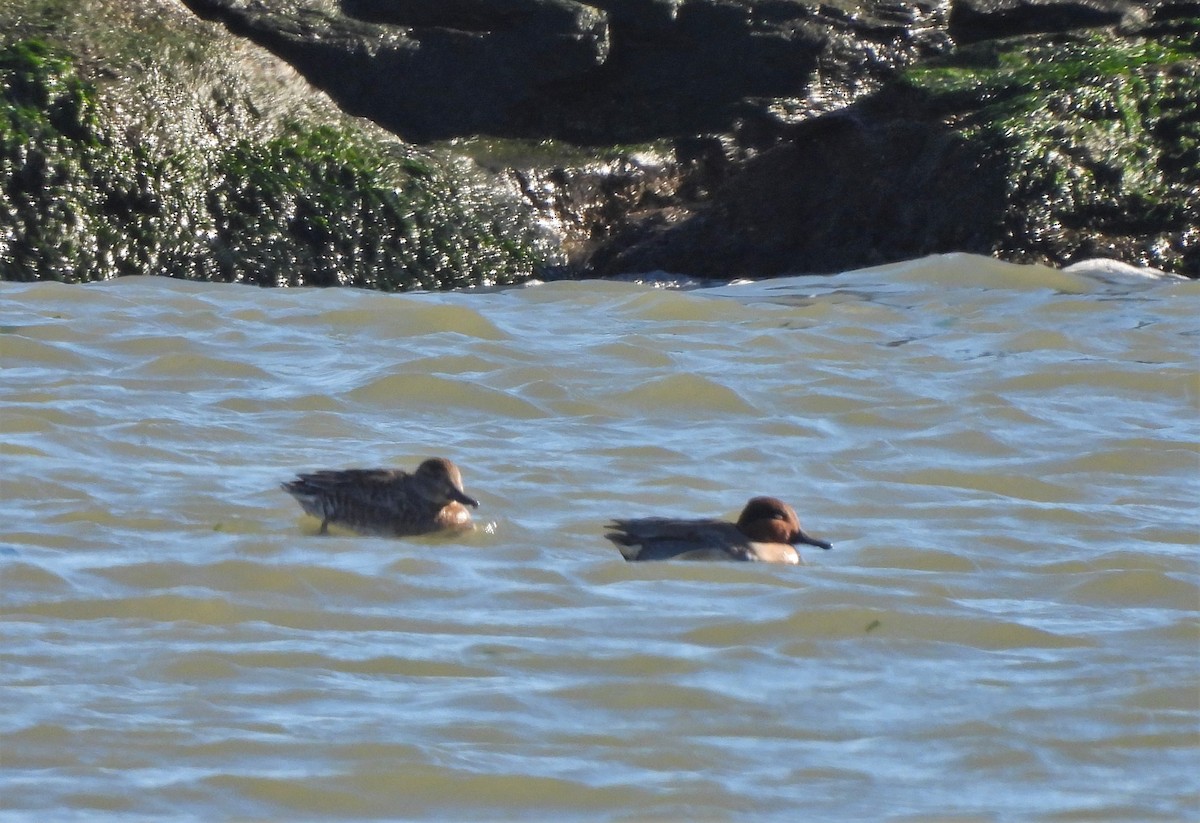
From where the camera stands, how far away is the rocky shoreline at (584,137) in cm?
1095

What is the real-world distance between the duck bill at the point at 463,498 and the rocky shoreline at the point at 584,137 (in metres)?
5.06

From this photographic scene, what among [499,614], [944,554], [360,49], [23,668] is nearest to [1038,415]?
[944,554]

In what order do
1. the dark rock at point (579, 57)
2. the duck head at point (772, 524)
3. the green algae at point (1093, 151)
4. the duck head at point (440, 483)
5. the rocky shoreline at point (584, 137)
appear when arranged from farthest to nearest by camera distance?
the dark rock at point (579, 57) < the green algae at point (1093, 151) < the rocky shoreline at point (584, 137) < the duck head at point (440, 483) < the duck head at point (772, 524)

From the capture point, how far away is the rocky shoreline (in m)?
11.0

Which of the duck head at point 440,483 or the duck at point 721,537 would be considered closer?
the duck at point 721,537

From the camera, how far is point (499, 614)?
5.16m

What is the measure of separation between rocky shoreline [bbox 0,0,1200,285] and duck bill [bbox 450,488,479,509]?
16.6 feet

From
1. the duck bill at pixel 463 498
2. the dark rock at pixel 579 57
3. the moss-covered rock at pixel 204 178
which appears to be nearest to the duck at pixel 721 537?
the duck bill at pixel 463 498

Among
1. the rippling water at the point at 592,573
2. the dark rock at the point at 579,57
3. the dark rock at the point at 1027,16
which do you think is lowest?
the rippling water at the point at 592,573

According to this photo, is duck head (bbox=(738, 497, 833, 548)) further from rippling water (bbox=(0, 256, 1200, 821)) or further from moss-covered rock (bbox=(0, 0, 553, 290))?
moss-covered rock (bbox=(0, 0, 553, 290))

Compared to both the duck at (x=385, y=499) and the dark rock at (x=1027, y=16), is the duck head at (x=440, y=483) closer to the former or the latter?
the duck at (x=385, y=499)

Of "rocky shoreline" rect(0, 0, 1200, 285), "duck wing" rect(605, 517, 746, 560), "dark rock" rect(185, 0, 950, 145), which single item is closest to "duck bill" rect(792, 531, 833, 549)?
"duck wing" rect(605, 517, 746, 560)

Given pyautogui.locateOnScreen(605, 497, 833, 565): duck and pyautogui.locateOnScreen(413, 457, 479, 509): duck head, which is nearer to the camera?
pyautogui.locateOnScreen(605, 497, 833, 565): duck

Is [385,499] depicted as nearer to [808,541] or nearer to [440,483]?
[440,483]
